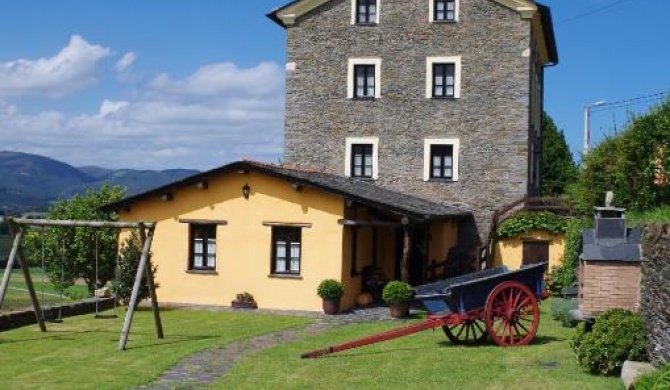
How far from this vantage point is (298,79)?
3067 centimetres

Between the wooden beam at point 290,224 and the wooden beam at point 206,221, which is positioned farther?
the wooden beam at point 206,221

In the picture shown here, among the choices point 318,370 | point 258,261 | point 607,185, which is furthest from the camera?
point 258,261

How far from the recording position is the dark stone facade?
28359 millimetres

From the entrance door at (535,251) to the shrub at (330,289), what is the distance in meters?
9.53

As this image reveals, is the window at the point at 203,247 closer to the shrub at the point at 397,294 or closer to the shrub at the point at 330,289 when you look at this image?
the shrub at the point at 330,289

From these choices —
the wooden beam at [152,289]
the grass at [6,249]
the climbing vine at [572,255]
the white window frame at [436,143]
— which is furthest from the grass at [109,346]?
the white window frame at [436,143]

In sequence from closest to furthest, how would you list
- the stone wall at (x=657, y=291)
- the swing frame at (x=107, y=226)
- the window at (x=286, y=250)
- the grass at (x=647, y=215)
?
the stone wall at (x=657, y=291) → the grass at (x=647, y=215) → the swing frame at (x=107, y=226) → the window at (x=286, y=250)

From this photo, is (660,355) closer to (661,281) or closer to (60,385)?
(661,281)

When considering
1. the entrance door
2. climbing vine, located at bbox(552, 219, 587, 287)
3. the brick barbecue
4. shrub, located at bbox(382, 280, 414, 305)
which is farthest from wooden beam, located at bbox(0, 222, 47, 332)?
the entrance door

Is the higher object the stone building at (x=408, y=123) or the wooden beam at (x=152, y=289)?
the stone building at (x=408, y=123)

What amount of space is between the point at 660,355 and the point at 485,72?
19.8 metres

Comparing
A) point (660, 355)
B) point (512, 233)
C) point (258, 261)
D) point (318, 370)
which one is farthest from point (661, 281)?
point (512, 233)

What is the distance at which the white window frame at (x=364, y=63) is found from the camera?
97.7 feet

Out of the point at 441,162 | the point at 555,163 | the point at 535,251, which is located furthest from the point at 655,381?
the point at 555,163
